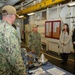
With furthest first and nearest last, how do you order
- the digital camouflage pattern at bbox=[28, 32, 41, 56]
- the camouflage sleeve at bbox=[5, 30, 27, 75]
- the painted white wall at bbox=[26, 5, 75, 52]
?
the painted white wall at bbox=[26, 5, 75, 52] → the digital camouflage pattern at bbox=[28, 32, 41, 56] → the camouflage sleeve at bbox=[5, 30, 27, 75]

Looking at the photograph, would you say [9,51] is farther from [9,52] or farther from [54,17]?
[54,17]

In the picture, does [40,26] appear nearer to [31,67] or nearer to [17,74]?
[31,67]

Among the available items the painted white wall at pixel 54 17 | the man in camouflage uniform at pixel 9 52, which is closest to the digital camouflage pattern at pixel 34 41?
the painted white wall at pixel 54 17

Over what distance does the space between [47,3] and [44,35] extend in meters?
2.93

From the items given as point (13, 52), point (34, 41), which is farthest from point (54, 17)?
point (13, 52)

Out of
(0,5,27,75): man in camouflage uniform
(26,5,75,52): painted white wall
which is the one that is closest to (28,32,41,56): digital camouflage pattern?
(26,5,75,52): painted white wall

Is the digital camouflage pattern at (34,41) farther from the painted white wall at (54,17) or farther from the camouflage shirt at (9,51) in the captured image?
the camouflage shirt at (9,51)

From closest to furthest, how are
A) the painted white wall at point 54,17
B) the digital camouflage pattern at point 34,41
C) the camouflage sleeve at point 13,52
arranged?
1. the camouflage sleeve at point 13,52
2. the digital camouflage pattern at point 34,41
3. the painted white wall at point 54,17

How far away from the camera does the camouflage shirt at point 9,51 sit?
1.46 m

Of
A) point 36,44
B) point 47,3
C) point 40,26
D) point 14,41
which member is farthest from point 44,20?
point 14,41

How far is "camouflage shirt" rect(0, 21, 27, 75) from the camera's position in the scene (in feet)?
4.79

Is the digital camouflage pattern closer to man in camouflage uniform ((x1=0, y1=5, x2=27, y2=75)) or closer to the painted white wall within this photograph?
the painted white wall

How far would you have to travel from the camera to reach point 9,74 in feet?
5.10

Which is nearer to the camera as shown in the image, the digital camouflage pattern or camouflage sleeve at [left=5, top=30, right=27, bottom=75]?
camouflage sleeve at [left=5, top=30, right=27, bottom=75]
